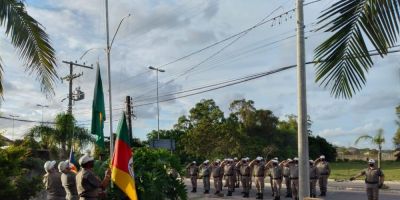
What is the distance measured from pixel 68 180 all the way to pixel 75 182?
12 centimetres

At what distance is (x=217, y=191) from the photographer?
23.2m

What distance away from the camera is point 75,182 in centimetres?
940

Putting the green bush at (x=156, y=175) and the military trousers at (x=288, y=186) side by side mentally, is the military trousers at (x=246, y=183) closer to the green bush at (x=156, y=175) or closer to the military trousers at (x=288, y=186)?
the military trousers at (x=288, y=186)

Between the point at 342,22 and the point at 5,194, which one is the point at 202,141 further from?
the point at 342,22

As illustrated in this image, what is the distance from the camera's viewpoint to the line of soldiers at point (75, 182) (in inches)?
324

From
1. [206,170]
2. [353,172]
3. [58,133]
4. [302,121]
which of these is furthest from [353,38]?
[353,172]

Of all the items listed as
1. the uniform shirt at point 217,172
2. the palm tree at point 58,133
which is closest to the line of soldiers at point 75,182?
the uniform shirt at point 217,172

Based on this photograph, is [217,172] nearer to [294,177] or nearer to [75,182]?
[294,177]

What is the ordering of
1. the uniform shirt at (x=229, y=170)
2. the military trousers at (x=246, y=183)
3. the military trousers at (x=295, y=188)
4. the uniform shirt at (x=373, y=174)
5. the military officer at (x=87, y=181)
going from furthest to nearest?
the uniform shirt at (x=229, y=170)
the military trousers at (x=246, y=183)
the military trousers at (x=295, y=188)
the uniform shirt at (x=373, y=174)
the military officer at (x=87, y=181)

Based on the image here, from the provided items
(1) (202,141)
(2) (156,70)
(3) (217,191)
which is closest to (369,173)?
(3) (217,191)

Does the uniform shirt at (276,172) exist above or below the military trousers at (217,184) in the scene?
above

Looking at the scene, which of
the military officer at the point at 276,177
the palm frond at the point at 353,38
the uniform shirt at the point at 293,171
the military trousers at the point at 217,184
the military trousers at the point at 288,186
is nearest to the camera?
the palm frond at the point at 353,38

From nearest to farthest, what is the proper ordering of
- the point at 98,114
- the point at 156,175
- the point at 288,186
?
1. the point at 156,175
2. the point at 98,114
3. the point at 288,186

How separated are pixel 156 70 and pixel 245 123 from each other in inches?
399
